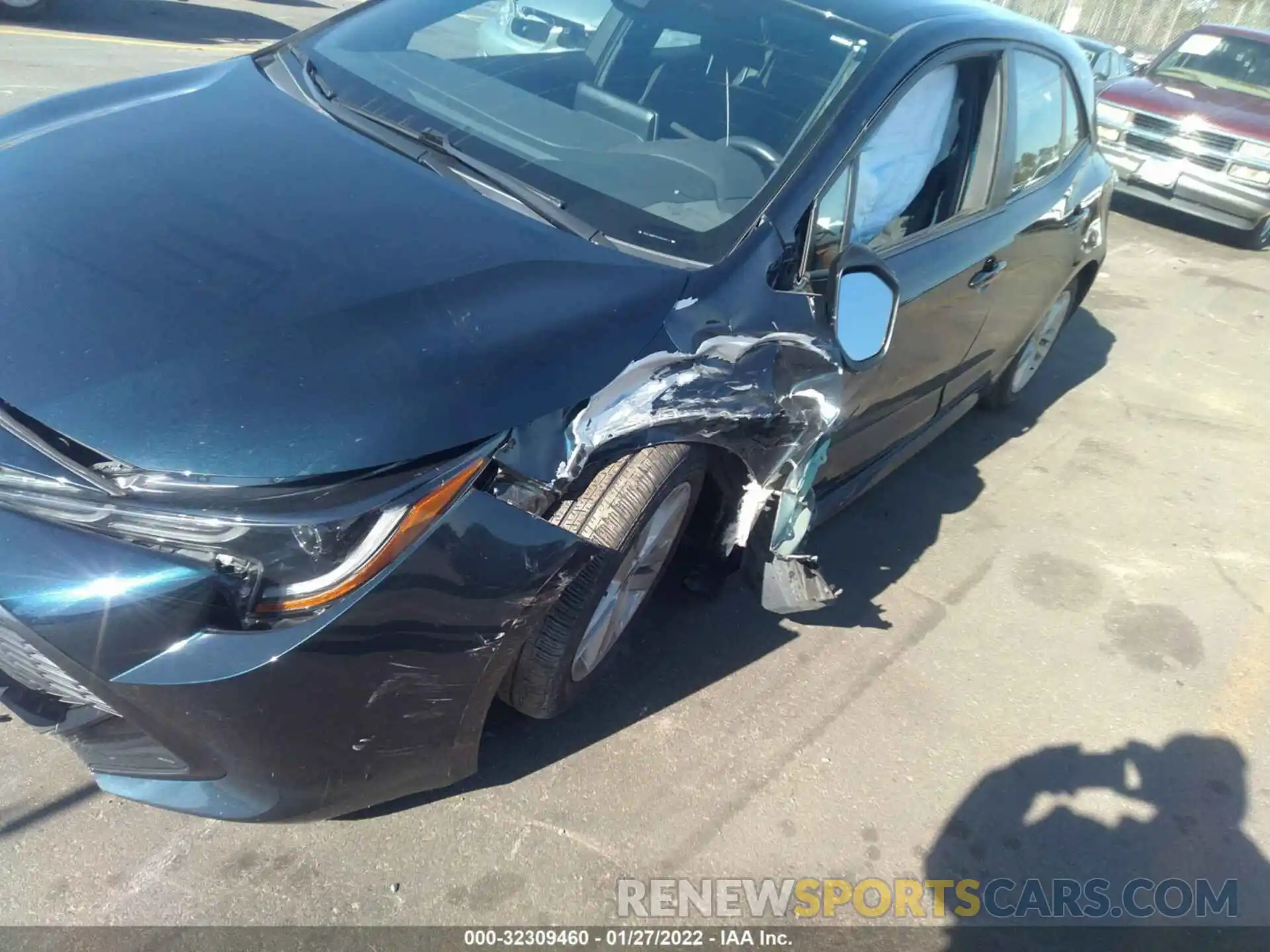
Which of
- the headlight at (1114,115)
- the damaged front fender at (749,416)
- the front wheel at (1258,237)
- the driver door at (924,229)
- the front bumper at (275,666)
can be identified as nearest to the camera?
the front bumper at (275,666)

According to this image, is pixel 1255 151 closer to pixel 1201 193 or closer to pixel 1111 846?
pixel 1201 193

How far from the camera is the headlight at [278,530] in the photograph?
1.66m

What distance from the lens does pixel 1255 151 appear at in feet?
27.0

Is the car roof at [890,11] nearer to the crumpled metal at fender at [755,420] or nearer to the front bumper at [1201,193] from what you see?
the crumpled metal at fender at [755,420]

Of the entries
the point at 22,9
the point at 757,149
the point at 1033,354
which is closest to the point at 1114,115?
the point at 1033,354

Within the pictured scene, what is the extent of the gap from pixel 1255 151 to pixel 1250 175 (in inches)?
7.4

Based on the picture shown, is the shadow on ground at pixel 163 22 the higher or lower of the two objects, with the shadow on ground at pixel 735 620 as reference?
lower

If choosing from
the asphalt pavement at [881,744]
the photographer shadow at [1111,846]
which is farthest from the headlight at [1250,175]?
the photographer shadow at [1111,846]

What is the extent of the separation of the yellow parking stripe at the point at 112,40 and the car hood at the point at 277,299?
8656 mm

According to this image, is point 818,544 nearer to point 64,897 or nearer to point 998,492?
point 998,492

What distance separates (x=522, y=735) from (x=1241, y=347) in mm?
5967

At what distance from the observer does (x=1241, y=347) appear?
21.1 ft

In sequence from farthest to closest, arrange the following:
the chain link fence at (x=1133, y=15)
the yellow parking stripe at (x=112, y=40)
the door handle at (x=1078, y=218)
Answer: the chain link fence at (x=1133, y=15)
the yellow parking stripe at (x=112, y=40)
the door handle at (x=1078, y=218)

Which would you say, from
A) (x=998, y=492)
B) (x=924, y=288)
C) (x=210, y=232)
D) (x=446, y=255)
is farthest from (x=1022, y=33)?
(x=210, y=232)
